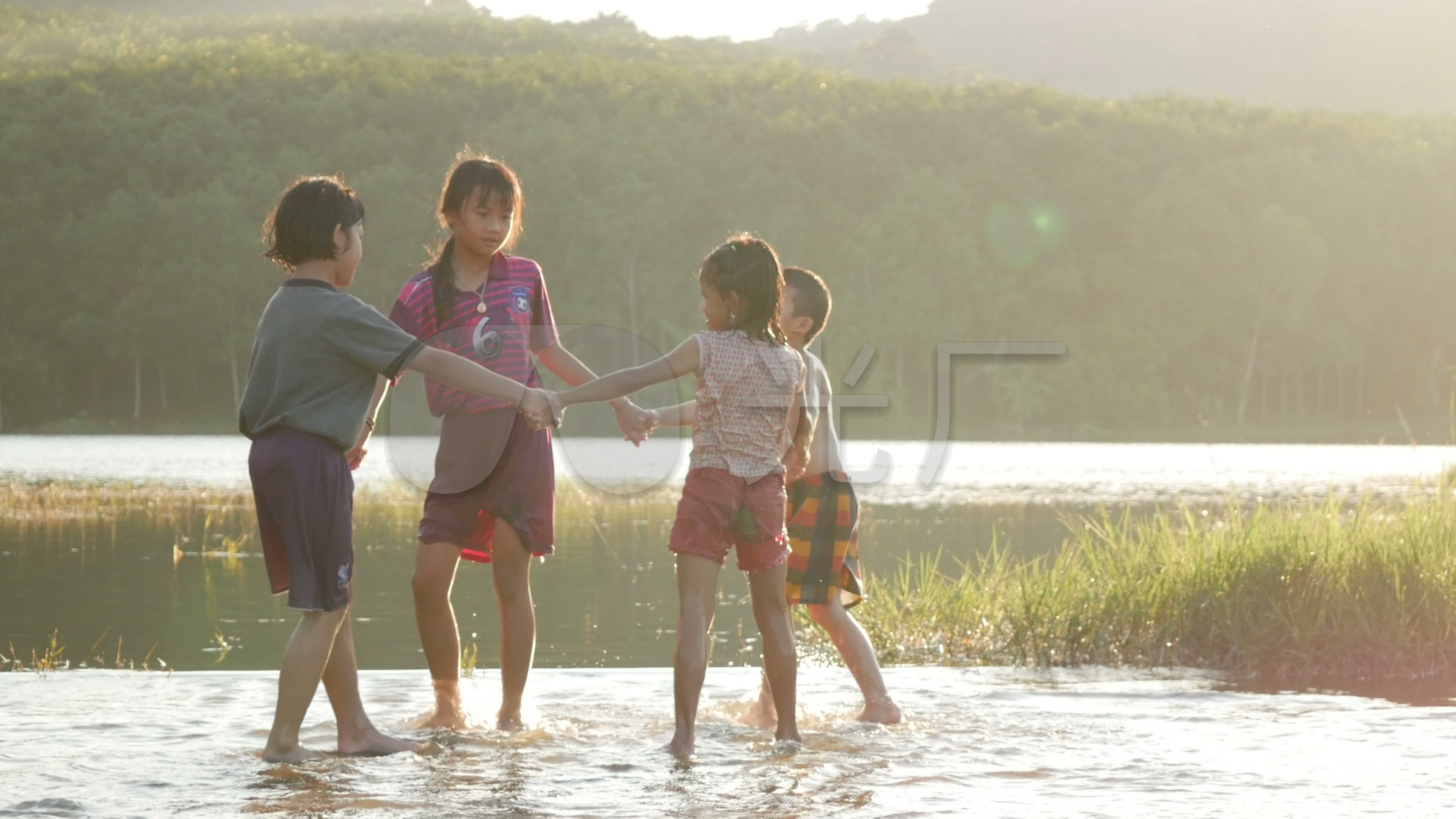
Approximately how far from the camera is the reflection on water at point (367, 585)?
7613 mm

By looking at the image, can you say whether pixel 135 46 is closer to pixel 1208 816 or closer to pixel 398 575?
pixel 398 575

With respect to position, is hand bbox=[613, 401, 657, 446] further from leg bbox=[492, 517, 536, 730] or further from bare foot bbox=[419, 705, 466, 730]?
bare foot bbox=[419, 705, 466, 730]

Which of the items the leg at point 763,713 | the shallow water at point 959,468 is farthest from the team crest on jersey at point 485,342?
the shallow water at point 959,468

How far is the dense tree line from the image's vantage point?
6594 cm

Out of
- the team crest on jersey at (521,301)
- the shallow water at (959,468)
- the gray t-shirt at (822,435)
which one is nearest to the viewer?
the team crest on jersey at (521,301)

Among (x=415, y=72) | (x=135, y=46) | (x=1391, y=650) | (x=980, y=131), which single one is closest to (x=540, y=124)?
(x=415, y=72)

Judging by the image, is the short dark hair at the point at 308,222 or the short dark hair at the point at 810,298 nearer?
the short dark hair at the point at 308,222

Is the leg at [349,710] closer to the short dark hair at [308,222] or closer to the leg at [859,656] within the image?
the short dark hair at [308,222]

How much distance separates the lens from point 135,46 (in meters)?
92.4

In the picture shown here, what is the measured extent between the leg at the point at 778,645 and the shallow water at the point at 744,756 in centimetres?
11

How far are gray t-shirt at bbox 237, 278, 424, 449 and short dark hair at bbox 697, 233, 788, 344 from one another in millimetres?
908

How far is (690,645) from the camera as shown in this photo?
4520 mm

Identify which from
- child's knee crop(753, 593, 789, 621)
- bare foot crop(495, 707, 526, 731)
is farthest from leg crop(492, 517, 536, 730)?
child's knee crop(753, 593, 789, 621)

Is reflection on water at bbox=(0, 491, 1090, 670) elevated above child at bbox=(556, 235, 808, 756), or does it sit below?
below
